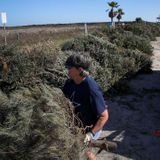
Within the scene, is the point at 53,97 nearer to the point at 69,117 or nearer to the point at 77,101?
the point at 69,117

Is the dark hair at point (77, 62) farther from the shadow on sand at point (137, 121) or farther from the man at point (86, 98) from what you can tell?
the shadow on sand at point (137, 121)

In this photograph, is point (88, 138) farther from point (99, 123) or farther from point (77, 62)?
point (77, 62)

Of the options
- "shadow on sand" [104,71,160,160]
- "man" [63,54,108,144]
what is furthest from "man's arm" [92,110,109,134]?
"shadow on sand" [104,71,160,160]

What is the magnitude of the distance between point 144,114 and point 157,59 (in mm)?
9536

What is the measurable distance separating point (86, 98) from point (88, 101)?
4 centimetres

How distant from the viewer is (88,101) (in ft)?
14.0

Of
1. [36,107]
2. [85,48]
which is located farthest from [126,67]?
[36,107]

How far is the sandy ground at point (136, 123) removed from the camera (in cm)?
700

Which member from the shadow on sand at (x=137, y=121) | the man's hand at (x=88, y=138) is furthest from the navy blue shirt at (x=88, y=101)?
the shadow on sand at (x=137, y=121)

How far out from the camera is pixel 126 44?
18000 millimetres

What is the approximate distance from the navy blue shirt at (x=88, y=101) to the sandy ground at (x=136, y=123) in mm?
2459

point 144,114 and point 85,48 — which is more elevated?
point 85,48

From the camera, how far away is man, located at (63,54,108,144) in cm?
418

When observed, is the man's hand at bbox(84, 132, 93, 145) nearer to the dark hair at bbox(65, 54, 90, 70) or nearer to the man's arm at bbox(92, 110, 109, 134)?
the man's arm at bbox(92, 110, 109, 134)
